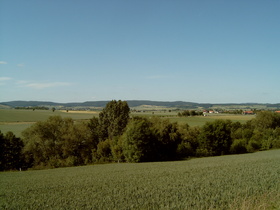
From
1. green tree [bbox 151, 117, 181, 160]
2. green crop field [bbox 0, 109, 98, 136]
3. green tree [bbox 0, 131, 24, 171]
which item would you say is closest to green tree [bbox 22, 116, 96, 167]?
green tree [bbox 0, 131, 24, 171]

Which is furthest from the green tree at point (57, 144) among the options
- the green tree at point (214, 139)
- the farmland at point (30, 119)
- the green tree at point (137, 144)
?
the green tree at point (214, 139)

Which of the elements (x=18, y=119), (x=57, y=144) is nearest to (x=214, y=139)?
(x=57, y=144)

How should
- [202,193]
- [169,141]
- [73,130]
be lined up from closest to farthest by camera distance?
[202,193], [73,130], [169,141]

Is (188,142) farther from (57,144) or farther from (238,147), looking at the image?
(57,144)

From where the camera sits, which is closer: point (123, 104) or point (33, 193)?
point (33, 193)

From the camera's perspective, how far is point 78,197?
14250mm

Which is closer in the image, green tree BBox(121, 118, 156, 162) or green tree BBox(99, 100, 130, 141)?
green tree BBox(121, 118, 156, 162)

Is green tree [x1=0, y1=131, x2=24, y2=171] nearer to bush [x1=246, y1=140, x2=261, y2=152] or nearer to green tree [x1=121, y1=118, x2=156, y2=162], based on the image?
green tree [x1=121, y1=118, x2=156, y2=162]

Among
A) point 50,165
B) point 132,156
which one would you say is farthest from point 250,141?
point 50,165

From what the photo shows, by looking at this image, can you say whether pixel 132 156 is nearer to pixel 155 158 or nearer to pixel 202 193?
pixel 155 158

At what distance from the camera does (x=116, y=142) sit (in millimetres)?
50375

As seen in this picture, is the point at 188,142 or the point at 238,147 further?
the point at 238,147

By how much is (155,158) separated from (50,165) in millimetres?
21747

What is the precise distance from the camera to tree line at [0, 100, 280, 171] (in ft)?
147
